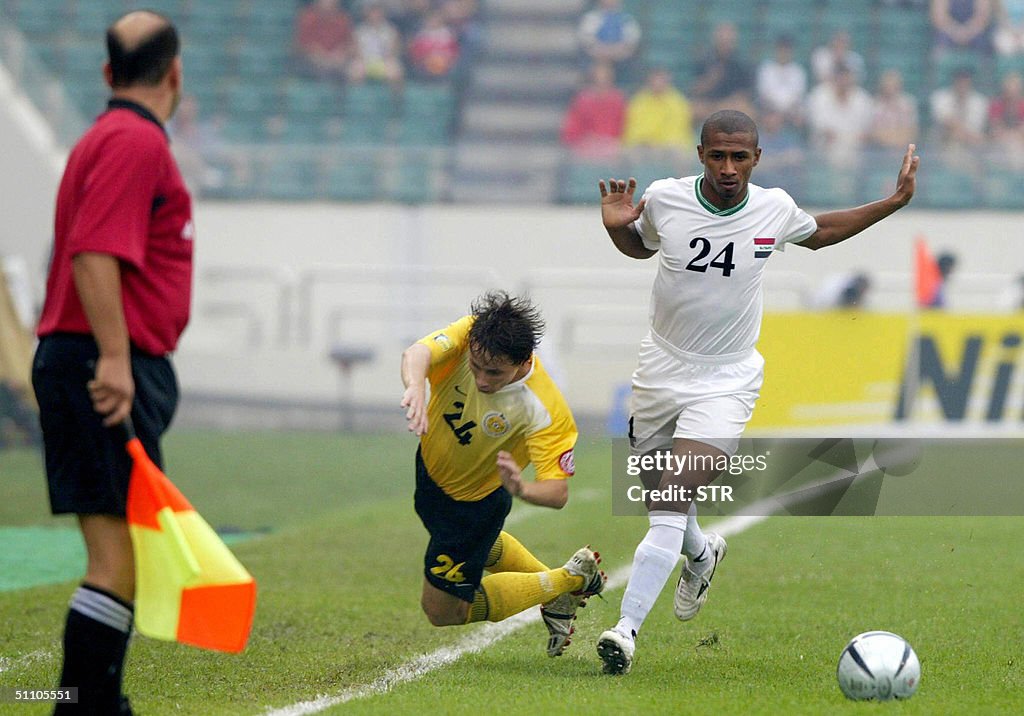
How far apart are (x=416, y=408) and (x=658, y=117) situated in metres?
15.6

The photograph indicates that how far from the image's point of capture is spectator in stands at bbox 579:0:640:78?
22281mm

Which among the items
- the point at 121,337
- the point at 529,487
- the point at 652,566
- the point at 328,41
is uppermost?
the point at 328,41

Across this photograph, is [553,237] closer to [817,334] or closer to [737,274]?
[817,334]

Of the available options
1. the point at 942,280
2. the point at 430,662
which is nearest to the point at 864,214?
the point at 430,662

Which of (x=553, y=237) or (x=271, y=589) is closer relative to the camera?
(x=271, y=589)

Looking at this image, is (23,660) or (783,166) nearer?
(23,660)

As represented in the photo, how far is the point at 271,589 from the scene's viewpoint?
27.3 feet

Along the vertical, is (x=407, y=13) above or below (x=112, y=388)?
above

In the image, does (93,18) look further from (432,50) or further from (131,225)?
(131,225)

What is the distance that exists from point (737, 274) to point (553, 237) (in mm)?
13813

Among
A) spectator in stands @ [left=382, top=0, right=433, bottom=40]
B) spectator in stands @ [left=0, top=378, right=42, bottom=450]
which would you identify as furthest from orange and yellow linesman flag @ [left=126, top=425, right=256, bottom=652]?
spectator in stands @ [left=382, top=0, right=433, bottom=40]

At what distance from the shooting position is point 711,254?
20.6ft

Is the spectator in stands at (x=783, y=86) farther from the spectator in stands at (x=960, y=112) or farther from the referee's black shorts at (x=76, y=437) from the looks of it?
the referee's black shorts at (x=76, y=437)

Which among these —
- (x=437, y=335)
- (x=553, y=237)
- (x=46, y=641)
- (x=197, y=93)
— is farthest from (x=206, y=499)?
(x=197, y=93)
